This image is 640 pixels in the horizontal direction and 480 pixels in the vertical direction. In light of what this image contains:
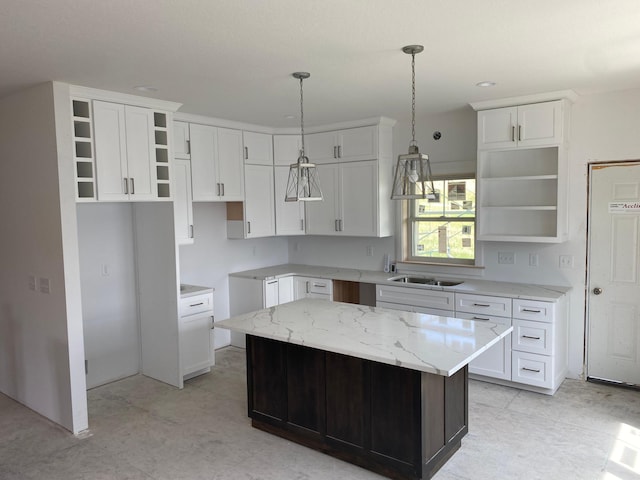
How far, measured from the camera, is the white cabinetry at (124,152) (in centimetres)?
370

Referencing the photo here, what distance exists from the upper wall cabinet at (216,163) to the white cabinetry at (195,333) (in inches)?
39.7

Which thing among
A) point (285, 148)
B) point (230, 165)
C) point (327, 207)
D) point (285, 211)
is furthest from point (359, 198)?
point (230, 165)

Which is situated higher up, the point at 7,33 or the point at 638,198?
the point at 7,33

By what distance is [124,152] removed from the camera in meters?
3.85

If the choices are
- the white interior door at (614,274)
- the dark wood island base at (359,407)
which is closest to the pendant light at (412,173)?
the dark wood island base at (359,407)

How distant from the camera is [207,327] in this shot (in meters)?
4.65

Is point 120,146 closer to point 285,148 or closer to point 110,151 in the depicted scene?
point 110,151

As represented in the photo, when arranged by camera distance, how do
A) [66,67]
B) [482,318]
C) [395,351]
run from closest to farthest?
[395,351], [66,67], [482,318]

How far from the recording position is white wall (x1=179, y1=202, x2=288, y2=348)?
204 inches

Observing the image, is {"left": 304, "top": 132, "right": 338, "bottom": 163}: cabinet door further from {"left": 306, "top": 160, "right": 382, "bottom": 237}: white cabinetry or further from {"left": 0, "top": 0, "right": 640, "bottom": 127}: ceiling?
{"left": 0, "top": 0, "right": 640, "bottom": 127}: ceiling

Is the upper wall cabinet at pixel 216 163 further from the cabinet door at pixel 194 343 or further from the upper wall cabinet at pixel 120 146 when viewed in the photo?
the cabinet door at pixel 194 343

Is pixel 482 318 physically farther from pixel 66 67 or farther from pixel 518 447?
pixel 66 67

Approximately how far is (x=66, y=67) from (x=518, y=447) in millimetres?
3842

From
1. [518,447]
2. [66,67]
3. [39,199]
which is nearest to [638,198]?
[518,447]
